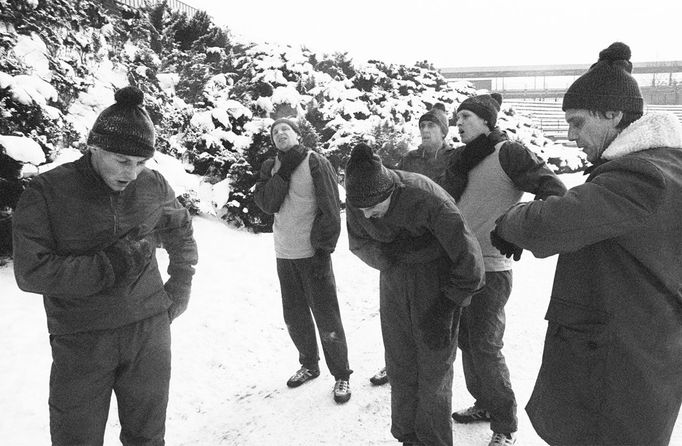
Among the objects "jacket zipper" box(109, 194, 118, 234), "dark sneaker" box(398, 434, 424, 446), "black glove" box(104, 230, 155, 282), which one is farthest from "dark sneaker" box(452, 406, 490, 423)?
"jacket zipper" box(109, 194, 118, 234)

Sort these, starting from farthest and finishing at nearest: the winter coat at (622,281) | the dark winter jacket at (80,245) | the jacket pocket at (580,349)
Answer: the dark winter jacket at (80,245) < the jacket pocket at (580,349) < the winter coat at (622,281)

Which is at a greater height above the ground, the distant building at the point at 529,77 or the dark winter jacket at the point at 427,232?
the distant building at the point at 529,77

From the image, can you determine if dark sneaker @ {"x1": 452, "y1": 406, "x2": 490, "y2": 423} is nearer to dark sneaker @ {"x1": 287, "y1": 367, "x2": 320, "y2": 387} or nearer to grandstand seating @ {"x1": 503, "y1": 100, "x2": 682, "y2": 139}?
dark sneaker @ {"x1": 287, "y1": 367, "x2": 320, "y2": 387}

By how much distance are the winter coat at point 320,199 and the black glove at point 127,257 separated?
158 cm

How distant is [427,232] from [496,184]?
2.36 feet

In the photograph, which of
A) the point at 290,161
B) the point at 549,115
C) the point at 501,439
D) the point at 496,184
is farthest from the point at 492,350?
the point at 549,115

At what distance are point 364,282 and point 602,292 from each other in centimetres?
495

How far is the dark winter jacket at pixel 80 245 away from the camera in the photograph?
1882mm

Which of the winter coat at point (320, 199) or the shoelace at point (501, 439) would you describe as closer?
the shoelace at point (501, 439)

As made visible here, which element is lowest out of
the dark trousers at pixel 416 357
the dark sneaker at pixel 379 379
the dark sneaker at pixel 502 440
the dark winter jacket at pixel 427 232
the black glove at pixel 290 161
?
the dark sneaker at pixel 379 379

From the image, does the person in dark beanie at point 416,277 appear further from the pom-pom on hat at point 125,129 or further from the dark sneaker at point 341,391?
the pom-pom on hat at point 125,129

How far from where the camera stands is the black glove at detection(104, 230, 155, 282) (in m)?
2.01

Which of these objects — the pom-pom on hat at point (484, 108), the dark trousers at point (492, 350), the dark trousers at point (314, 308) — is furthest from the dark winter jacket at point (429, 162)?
the dark trousers at point (492, 350)

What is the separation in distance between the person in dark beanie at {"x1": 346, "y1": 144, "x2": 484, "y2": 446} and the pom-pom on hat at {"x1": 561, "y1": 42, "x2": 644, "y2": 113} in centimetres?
89
